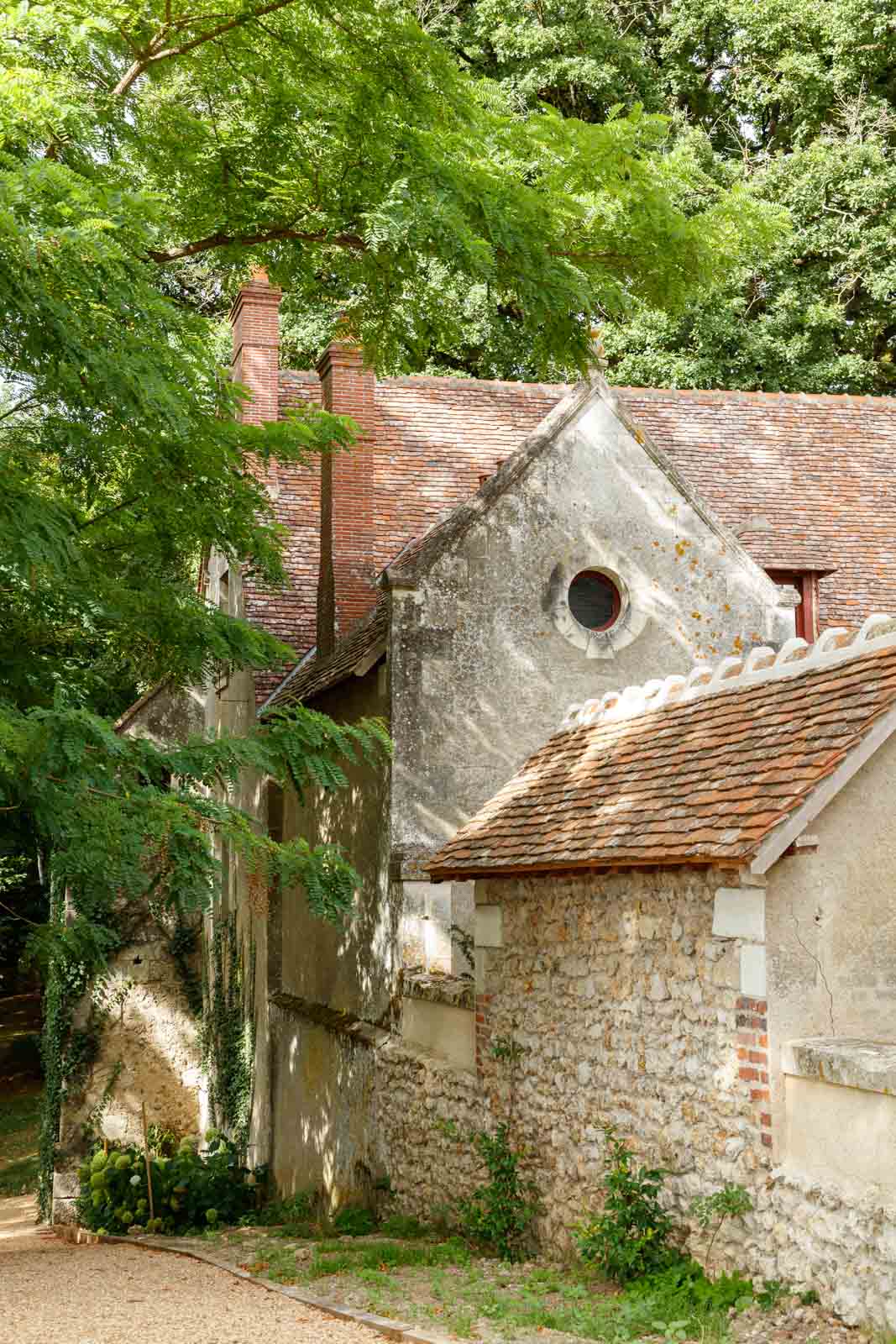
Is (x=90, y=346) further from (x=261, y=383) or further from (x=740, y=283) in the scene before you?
(x=740, y=283)

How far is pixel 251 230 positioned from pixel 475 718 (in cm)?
467

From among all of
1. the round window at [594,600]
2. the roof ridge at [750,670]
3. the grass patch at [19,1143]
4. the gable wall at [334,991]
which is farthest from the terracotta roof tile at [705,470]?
the grass patch at [19,1143]

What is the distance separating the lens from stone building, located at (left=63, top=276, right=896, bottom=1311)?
13117 mm

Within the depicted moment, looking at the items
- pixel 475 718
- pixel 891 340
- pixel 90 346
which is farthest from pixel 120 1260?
pixel 891 340

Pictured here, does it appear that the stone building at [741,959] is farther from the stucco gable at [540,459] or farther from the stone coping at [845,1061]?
the stucco gable at [540,459]

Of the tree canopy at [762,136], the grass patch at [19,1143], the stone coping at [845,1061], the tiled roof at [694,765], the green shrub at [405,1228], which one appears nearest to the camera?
the stone coping at [845,1061]

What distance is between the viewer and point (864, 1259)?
6.44 metres

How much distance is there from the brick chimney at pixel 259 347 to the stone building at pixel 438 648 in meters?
1.53

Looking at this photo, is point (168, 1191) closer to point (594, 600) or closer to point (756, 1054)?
point (594, 600)

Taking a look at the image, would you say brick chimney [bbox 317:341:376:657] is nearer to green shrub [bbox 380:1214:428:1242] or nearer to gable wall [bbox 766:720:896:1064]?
green shrub [bbox 380:1214:428:1242]

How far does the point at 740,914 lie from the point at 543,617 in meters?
6.70

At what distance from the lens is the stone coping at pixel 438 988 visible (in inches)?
441

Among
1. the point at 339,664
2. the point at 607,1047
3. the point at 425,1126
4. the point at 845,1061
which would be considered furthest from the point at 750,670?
the point at 339,664

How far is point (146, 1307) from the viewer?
29.2ft
